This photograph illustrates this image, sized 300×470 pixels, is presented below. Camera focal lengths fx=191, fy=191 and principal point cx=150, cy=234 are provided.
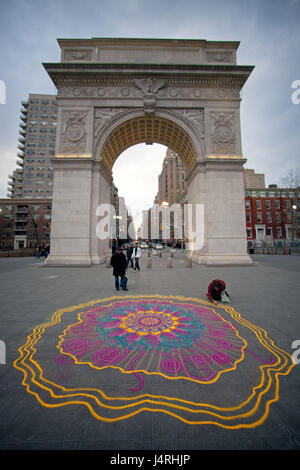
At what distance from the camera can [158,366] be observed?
118 inches

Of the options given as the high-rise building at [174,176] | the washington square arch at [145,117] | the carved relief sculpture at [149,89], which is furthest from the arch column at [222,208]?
the high-rise building at [174,176]

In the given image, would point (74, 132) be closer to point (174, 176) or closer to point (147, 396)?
point (147, 396)

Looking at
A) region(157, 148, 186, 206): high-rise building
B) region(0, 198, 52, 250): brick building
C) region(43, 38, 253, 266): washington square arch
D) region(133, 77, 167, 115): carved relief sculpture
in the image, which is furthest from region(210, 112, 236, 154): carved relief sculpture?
region(157, 148, 186, 206): high-rise building

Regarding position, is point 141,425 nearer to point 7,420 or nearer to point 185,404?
point 185,404

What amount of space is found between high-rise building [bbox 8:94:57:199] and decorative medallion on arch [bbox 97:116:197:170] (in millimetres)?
51865

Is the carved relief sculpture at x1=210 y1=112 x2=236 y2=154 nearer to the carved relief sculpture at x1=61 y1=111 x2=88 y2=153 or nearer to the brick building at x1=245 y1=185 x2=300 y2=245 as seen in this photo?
the carved relief sculpture at x1=61 y1=111 x2=88 y2=153

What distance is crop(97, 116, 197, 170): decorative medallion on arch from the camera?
18186 mm

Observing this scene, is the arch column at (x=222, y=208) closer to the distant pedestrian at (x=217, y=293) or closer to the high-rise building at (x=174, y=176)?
the distant pedestrian at (x=217, y=293)

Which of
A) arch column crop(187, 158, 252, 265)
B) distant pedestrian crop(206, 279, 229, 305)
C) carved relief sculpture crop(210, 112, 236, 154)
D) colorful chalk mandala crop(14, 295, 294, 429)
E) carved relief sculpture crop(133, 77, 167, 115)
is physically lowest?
colorful chalk mandala crop(14, 295, 294, 429)

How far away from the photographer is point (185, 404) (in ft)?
7.42

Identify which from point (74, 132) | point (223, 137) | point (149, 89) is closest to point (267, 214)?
point (223, 137)

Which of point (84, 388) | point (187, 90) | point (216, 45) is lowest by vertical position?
point (84, 388)

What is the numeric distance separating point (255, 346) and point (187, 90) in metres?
21.0

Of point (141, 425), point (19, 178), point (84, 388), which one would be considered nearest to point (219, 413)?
point (141, 425)
